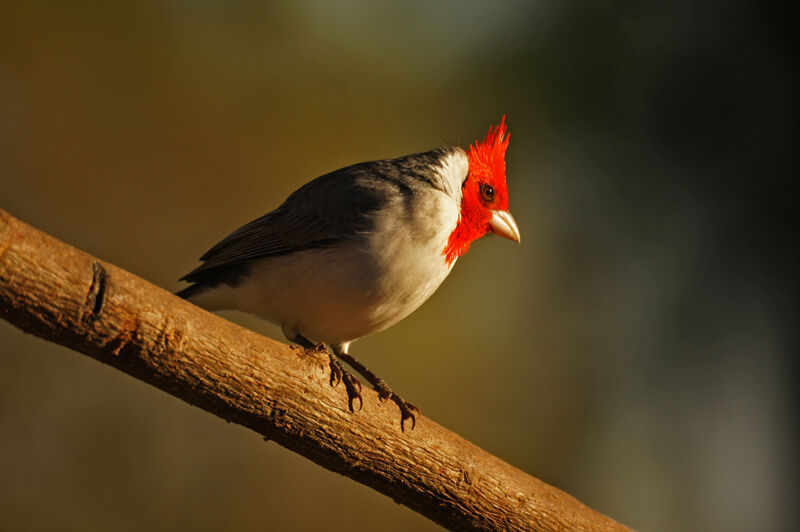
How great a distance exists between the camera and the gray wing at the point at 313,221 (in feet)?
10.4

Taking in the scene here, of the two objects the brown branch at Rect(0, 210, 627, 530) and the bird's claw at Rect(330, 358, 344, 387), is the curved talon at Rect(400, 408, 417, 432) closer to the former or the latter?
the brown branch at Rect(0, 210, 627, 530)

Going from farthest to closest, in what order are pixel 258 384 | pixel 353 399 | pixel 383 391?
pixel 383 391, pixel 353 399, pixel 258 384

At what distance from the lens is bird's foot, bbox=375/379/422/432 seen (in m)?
2.62

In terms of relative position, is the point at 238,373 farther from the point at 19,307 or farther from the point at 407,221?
the point at 407,221

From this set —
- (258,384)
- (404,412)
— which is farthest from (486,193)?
(258,384)

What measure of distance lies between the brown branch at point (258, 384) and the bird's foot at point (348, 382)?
3 cm

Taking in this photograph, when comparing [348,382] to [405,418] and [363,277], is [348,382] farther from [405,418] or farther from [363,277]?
[363,277]

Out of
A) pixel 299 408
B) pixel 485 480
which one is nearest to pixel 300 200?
pixel 299 408

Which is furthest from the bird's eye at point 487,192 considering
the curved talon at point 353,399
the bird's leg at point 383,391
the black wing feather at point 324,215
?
the curved talon at point 353,399

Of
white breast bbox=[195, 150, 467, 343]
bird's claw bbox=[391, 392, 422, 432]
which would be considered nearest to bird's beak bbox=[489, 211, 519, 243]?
white breast bbox=[195, 150, 467, 343]

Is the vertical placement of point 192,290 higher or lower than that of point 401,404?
higher

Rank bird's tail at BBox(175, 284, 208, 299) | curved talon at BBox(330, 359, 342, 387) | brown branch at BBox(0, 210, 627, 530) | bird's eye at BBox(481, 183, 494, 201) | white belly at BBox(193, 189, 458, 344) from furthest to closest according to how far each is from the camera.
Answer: bird's eye at BBox(481, 183, 494, 201) → bird's tail at BBox(175, 284, 208, 299) → white belly at BBox(193, 189, 458, 344) → curved talon at BBox(330, 359, 342, 387) → brown branch at BBox(0, 210, 627, 530)

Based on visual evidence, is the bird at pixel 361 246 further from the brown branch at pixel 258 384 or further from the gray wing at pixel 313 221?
the brown branch at pixel 258 384

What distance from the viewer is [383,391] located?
9.68 ft
